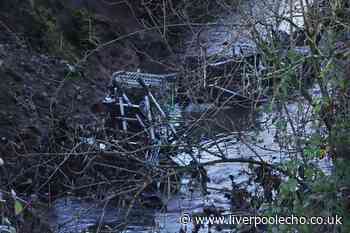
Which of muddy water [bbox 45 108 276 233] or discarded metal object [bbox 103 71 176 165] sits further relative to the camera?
discarded metal object [bbox 103 71 176 165]

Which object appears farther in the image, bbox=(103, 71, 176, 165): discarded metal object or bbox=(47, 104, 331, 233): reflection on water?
bbox=(103, 71, 176, 165): discarded metal object

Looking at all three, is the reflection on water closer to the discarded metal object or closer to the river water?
the river water

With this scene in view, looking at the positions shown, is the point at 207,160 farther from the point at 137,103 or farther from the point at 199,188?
the point at 137,103

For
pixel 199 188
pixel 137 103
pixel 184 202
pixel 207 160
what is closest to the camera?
pixel 207 160

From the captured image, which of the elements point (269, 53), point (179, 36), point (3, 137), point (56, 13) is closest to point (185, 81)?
point (269, 53)

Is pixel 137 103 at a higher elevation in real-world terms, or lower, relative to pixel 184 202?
higher

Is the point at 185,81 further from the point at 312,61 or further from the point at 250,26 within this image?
the point at 312,61

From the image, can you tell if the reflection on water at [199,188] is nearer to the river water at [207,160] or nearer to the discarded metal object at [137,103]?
the river water at [207,160]

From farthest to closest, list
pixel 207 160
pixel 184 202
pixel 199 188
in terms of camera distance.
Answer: pixel 184 202 → pixel 199 188 → pixel 207 160

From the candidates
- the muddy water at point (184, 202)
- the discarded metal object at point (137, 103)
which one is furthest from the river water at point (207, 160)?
the discarded metal object at point (137, 103)

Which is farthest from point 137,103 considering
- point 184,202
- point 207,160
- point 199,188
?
point 207,160

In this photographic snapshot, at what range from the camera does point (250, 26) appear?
6.02m

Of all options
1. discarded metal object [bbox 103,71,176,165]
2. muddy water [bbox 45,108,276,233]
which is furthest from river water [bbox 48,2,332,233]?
discarded metal object [bbox 103,71,176,165]

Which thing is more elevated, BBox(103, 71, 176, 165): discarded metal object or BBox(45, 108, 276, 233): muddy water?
BBox(103, 71, 176, 165): discarded metal object
